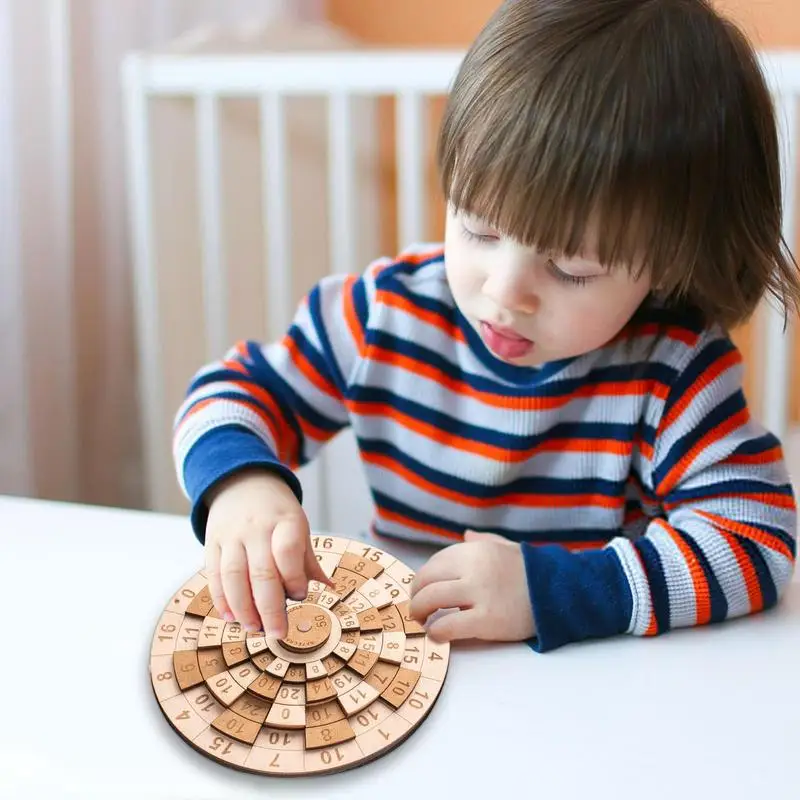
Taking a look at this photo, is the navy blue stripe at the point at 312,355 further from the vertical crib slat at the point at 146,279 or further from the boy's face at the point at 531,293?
the vertical crib slat at the point at 146,279

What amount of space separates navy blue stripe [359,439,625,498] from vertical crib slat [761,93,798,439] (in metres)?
0.33

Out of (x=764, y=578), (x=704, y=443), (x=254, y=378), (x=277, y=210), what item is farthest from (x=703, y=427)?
(x=277, y=210)

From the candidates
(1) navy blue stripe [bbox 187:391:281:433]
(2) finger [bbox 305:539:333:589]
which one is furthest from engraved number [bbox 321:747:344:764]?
(1) navy blue stripe [bbox 187:391:281:433]

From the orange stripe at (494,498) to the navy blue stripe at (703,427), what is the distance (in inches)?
2.8

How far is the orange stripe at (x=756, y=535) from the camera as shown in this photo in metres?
0.65

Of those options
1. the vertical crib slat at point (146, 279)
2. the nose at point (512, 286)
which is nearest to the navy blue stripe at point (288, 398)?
the nose at point (512, 286)

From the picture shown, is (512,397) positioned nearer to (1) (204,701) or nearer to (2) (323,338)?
(2) (323,338)

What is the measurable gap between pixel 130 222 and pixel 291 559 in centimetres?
88

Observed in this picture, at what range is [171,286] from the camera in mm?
1267

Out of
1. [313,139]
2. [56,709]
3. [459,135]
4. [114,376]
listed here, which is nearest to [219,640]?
[56,709]

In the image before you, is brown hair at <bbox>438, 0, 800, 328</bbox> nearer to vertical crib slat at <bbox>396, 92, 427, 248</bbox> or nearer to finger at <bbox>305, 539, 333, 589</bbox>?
finger at <bbox>305, 539, 333, 589</bbox>

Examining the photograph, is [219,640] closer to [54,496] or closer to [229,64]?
[229,64]

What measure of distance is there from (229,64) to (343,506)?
1.66 ft

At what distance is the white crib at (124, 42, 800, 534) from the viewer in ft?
3.53
